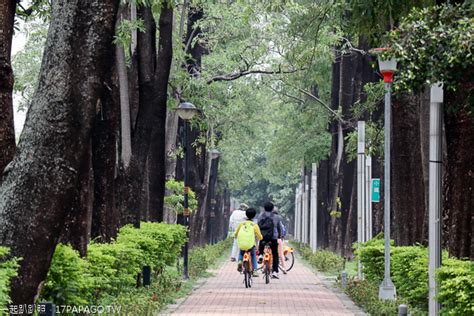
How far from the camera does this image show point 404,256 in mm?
18953

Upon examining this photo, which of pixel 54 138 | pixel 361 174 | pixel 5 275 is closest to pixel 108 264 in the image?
pixel 54 138

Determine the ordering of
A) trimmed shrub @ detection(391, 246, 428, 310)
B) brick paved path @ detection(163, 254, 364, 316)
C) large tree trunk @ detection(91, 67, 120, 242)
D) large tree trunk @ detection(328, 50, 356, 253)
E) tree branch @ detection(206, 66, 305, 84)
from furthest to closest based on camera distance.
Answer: large tree trunk @ detection(328, 50, 356, 253) → tree branch @ detection(206, 66, 305, 84) → brick paved path @ detection(163, 254, 364, 316) → large tree trunk @ detection(91, 67, 120, 242) → trimmed shrub @ detection(391, 246, 428, 310)

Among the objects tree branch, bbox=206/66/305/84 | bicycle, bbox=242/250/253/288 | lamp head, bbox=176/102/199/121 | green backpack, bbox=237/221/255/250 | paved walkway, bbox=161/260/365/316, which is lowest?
paved walkway, bbox=161/260/365/316

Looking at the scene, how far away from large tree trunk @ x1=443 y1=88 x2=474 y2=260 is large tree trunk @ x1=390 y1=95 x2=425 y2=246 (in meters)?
6.17

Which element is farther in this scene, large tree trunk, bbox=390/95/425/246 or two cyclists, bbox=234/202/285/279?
two cyclists, bbox=234/202/285/279

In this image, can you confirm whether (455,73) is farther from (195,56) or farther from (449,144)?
(195,56)

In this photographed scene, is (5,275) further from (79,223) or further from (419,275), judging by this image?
(419,275)

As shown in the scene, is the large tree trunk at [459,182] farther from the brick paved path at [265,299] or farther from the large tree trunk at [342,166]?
the large tree trunk at [342,166]

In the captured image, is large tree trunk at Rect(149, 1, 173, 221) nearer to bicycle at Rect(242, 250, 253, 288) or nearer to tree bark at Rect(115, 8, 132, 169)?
tree bark at Rect(115, 8, 132, 169)

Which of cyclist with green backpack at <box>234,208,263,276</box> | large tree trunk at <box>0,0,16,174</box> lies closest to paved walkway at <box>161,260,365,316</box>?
cyclist with green backpack at <box>234,208,263,276</box>

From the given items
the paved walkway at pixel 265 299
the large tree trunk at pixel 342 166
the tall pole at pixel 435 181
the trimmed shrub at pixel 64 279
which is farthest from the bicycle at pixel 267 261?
the trimmed shrub at pixel 64 279

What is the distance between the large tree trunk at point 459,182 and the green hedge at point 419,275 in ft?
1.16

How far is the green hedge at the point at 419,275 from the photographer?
1172cm

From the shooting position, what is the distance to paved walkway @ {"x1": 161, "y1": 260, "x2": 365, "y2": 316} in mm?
19938
